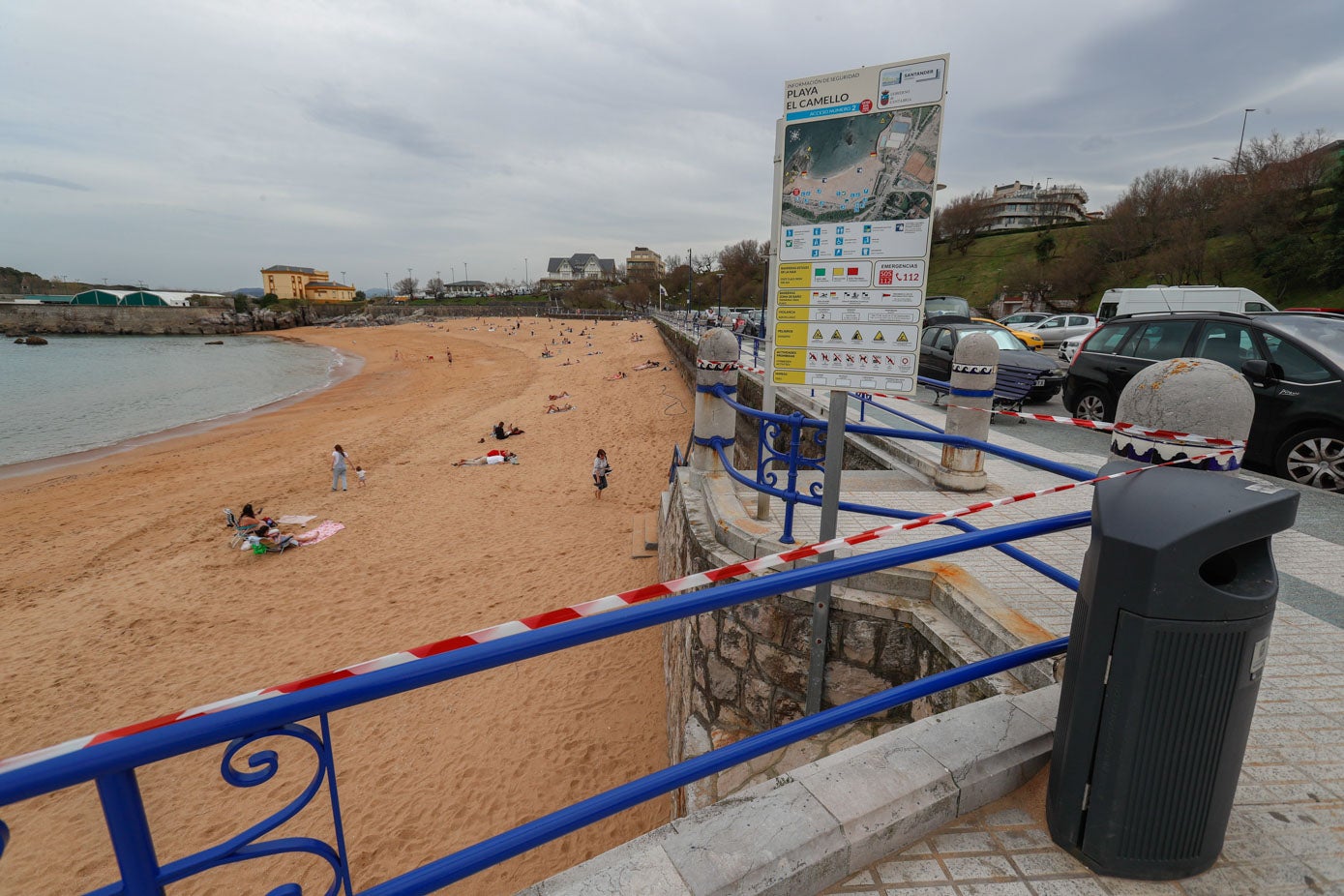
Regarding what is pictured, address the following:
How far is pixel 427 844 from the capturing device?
17.6ft

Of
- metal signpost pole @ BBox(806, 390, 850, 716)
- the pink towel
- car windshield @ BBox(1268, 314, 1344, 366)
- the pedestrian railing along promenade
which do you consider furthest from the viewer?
the pink towel

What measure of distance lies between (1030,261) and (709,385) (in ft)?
194

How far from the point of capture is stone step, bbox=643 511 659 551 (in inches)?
404

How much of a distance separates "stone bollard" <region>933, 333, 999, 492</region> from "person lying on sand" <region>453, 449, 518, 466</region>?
12676 mm

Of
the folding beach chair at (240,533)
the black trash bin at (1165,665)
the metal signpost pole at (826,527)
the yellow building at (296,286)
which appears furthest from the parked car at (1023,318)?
the yellow building at (296,286)

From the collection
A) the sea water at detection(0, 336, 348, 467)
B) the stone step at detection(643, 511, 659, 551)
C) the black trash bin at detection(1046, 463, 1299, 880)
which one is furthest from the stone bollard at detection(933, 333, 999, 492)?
the sea water at detection(0, 336, 348, 467)

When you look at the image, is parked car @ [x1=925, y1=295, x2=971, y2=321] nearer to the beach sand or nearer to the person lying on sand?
the beach sand

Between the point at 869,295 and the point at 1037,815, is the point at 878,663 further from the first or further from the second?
the point at 869,295

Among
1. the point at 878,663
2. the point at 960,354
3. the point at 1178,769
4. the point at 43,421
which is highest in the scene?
the point at 960,354

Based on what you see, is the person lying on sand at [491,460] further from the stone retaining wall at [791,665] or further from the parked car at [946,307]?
the parked car at [946,307]

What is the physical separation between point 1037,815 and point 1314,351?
7.09 metres

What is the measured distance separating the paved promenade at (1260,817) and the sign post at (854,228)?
1517 mm

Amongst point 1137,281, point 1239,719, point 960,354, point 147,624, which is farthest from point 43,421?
point 1137,281

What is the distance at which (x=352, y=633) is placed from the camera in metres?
8.73
